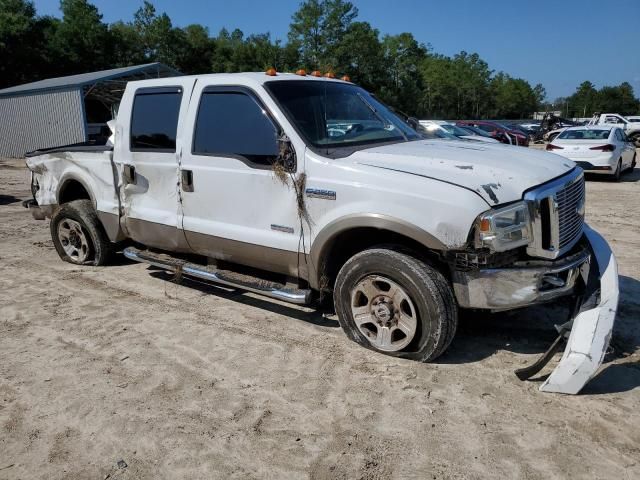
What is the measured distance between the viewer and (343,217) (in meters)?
3.61

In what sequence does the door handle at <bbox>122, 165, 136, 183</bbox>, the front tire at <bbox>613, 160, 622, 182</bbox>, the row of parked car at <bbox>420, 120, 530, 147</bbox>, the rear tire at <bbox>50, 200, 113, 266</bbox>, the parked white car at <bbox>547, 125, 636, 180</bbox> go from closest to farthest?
the door handle at <bbox>122, 165, 136, 183</bbox> < the rear tire at <bbox>50, 200, 113, 266</bbox> < the parked white car at <bbox>547, 125, 636, 180</bbox> < the front tire at <bbox>613, 160, 622, 182</bbox> < the row of parked car at <bbox>420, 120, 530, 147</bbox>

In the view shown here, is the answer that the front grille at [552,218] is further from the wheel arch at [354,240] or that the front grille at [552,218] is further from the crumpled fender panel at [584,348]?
the wheel arch at [354,240]

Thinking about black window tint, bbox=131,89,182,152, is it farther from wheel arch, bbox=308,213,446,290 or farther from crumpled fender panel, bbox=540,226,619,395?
crumpled fender panel, bbox=540,226,619,395

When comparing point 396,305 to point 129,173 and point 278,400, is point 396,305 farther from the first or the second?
point 129,173

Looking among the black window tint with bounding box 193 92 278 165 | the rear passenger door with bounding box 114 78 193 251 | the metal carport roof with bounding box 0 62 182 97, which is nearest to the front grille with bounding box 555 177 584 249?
the black window tint with bounding box 193 92 278 165

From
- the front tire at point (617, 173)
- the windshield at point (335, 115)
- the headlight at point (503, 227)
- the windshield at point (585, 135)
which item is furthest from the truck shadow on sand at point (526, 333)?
the windshield at point (585, 135)

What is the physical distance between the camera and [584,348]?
307 cm

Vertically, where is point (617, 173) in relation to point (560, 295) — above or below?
below

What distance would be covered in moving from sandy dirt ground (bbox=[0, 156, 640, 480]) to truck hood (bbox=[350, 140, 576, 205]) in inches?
50.6

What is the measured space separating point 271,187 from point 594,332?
2.41 meters

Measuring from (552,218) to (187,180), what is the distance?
2.95m

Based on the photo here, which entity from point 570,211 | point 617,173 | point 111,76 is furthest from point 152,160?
point 111,76

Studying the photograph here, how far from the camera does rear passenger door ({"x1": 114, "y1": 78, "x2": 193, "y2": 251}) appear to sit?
184 inches

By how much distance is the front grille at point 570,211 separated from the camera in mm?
3415
